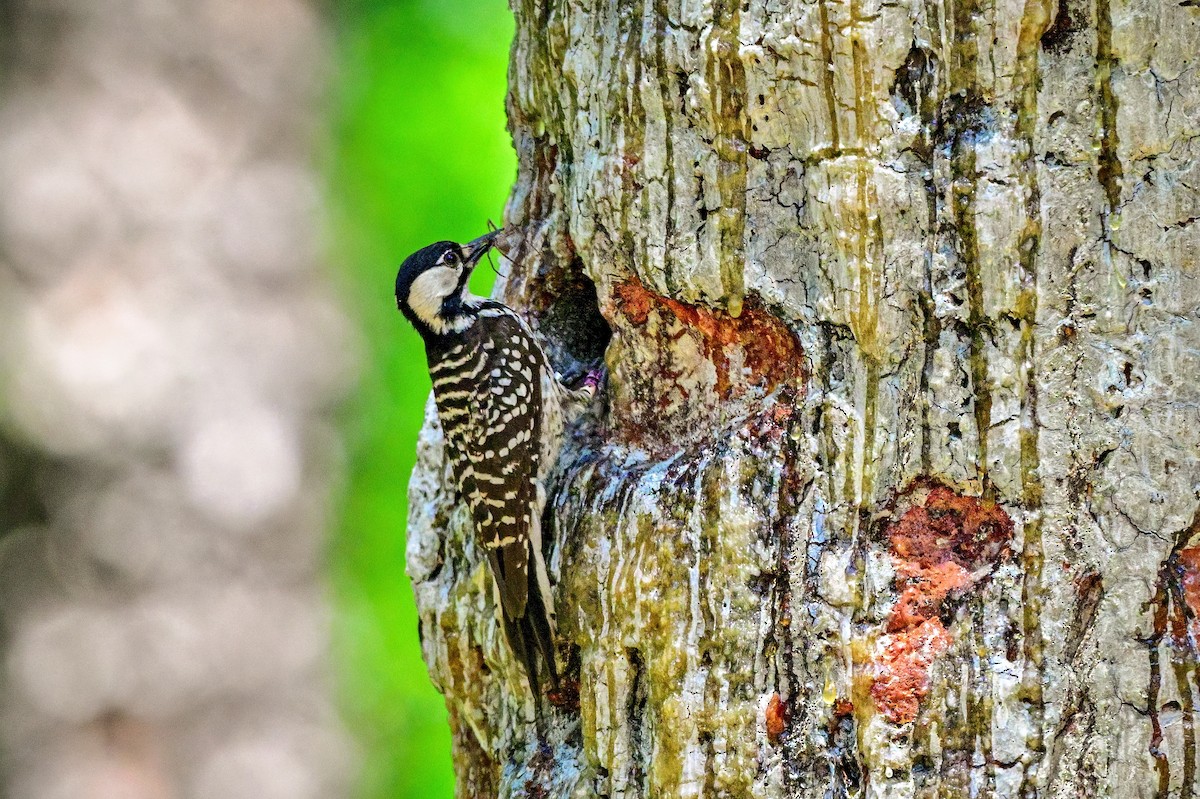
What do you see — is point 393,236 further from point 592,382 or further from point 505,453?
point 505,453

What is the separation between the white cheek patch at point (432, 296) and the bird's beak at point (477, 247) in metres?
0.07

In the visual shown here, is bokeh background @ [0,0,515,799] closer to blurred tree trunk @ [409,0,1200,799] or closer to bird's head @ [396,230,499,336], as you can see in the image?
bird's head @ [396,230,499,336]

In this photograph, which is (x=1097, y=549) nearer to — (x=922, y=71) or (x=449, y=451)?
(x=922, y=71)

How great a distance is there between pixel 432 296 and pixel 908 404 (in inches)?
68.2

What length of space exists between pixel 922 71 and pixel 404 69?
3968mm

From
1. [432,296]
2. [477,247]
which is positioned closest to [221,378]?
[432,296]

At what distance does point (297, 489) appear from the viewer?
5008 millimetres

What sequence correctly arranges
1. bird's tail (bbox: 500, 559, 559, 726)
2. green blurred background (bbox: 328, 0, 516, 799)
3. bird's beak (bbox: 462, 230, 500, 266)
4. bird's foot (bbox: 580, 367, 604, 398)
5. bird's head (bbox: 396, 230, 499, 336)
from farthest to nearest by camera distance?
green blurred background (bbox: 328, 0, 516, 799) < bird's head (bbox: 396, 230, 499, 336) < bird's beak (bbox: 462, 230, 500, 266) < bird's foot (bbox: 580, 367, 604, 398) < bird's tail (bbox: 500, 559, 559, 726)

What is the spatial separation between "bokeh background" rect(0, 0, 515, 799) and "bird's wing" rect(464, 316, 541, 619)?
220cm

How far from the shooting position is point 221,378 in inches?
188

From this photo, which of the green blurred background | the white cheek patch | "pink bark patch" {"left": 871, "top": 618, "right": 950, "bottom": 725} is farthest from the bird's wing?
the green blurred background

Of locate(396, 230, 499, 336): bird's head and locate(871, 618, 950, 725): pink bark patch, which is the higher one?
locate(396, 230, 499, 336): bird's head

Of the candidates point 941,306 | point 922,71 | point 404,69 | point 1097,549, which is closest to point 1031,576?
point 1097,549

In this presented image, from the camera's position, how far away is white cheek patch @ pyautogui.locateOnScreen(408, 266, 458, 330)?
3234 mm
